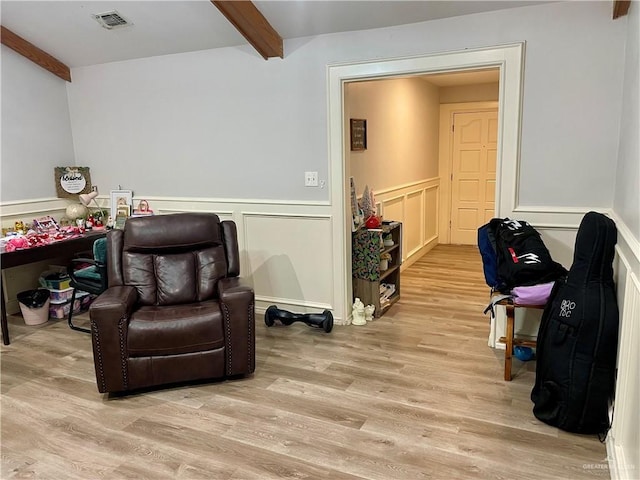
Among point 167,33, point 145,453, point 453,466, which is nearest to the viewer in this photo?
point 453,466

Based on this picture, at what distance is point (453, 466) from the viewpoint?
7.01 feet

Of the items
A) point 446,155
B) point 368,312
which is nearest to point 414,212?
point 446,155

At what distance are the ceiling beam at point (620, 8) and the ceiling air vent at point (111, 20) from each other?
3297 millimetres

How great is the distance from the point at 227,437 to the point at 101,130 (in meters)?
3.41

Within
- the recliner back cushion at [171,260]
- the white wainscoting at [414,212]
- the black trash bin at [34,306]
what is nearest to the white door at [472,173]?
the white wainscoting at [414,212]

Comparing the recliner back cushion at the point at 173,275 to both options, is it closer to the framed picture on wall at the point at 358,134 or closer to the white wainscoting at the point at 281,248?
the white wainscoting at the point at 281,248

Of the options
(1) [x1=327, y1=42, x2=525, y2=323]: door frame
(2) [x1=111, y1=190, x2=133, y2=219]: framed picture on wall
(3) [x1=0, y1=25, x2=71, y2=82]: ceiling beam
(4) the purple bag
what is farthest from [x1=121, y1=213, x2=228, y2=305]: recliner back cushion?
(3) [x1=0, y1=25, x2=71, y2=82]: ceiling beam

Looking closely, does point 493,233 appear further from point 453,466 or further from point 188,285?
point 188,285

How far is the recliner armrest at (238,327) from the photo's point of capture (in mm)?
2867

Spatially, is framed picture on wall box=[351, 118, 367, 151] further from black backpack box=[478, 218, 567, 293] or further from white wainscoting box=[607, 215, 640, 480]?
white wainscoting box=[607, 215, 640, 480]

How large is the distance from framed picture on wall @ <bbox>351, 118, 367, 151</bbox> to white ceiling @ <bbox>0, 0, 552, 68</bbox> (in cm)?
89

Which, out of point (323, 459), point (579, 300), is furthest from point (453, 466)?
point (579, 300)

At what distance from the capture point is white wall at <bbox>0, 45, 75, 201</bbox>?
4164mm

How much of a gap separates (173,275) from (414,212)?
11.5 ft
